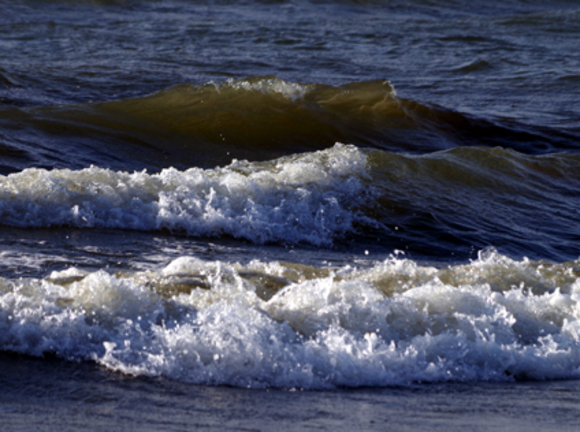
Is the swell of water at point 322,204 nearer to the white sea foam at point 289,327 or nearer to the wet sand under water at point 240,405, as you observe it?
the white sea foam at point 289,327

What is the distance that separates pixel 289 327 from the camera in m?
3.48

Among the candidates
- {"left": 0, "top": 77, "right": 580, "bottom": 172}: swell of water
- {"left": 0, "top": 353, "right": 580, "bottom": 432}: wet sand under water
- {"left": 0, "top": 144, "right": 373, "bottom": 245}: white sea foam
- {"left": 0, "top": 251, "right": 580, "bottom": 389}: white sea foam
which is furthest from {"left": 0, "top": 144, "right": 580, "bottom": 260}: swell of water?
{"left": 0, "top": 353, "right": 580, "bottom": 432}: wet sand under water

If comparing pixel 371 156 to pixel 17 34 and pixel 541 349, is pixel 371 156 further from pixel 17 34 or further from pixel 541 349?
pixel 17 34

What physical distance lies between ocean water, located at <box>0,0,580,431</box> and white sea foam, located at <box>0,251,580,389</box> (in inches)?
0.4

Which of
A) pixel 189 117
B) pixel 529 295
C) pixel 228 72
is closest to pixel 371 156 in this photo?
pixel 189 117

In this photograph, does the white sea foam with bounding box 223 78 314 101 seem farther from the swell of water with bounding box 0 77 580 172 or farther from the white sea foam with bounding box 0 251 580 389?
the white sea foam with bounding box 0 251 580 389

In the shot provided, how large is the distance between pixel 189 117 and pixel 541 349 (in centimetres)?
679

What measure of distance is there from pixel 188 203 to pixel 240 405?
3033mm

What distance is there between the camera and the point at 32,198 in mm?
5625

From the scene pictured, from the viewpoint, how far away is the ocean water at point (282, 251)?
3.11m

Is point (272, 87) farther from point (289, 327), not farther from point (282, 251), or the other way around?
point (289, 327)

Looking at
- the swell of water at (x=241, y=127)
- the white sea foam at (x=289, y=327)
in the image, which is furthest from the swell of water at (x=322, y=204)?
the white sea foam at (x=289, y=327)

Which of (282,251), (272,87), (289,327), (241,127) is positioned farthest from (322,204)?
(272,87)

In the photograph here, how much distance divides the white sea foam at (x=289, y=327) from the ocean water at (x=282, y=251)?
0.04ft
